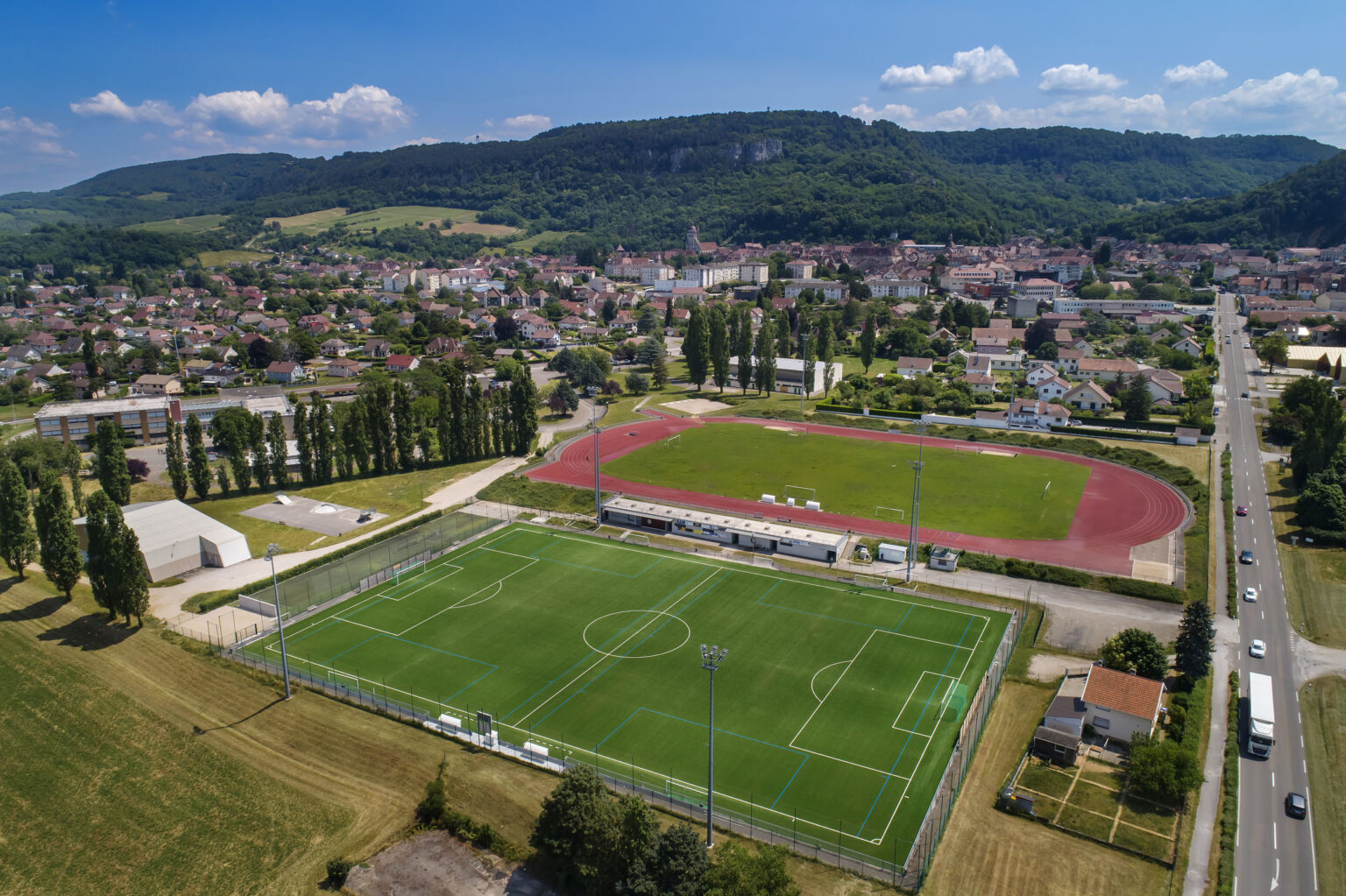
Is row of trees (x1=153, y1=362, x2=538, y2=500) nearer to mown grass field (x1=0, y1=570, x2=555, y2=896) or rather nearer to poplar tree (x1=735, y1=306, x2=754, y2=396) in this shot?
mown grass field (x1=0, y1=570, x2=555, y2=896)

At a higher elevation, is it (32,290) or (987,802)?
(32,290)

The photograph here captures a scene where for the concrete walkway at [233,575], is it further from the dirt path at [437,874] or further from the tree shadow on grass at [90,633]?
the dirt path at [437,874]

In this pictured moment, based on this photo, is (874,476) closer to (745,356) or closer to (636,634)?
(636,634)

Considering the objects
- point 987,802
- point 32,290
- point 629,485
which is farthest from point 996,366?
point 32,290

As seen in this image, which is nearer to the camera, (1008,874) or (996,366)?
(1008,874)

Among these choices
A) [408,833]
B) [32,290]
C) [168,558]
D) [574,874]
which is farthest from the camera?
[32,290]

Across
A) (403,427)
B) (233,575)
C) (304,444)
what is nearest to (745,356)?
(403,427)

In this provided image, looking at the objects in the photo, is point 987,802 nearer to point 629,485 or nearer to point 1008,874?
point 1008,874

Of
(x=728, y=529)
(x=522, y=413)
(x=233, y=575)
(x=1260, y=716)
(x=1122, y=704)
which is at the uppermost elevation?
(x=522, y=413)
